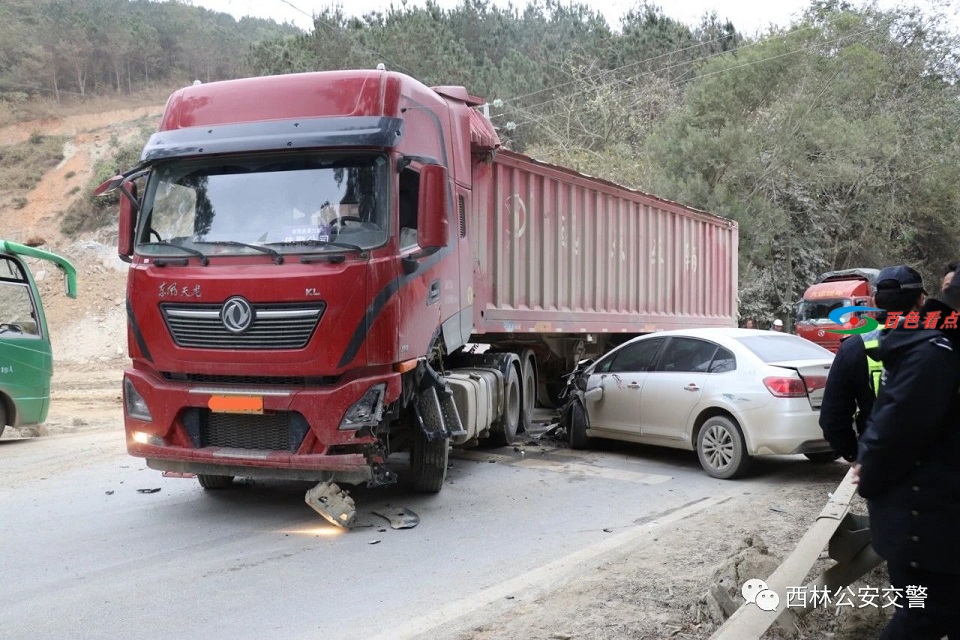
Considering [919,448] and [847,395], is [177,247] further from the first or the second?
[919,448]

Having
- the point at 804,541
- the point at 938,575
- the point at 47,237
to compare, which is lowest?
the point at 804,541

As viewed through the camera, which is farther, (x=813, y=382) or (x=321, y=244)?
(x=813, y=382)

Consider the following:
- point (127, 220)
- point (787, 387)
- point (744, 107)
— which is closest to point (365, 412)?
point (127, 220)

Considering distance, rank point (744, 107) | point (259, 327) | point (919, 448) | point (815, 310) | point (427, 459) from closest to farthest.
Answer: point (919, 448)
point (259, 327)
point (427, 459)
point (815, 310)
point (744, 107)

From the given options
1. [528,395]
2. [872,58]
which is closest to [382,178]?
[528,395]

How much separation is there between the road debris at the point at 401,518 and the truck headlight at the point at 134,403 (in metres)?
1.88

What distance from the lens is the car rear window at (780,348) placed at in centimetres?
771

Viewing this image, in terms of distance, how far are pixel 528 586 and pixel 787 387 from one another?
12.2 feet

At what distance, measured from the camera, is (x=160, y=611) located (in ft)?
13.9

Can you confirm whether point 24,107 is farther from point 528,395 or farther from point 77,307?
point 528,395

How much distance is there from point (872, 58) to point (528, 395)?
26.0 m

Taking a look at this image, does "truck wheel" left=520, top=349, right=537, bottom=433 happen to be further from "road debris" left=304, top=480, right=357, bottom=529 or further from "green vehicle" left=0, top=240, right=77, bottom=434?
"green vehicle" left=0, top=240, right=77, bottom=434

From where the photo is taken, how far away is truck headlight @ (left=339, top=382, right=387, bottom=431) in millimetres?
5570

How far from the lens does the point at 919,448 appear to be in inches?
101
